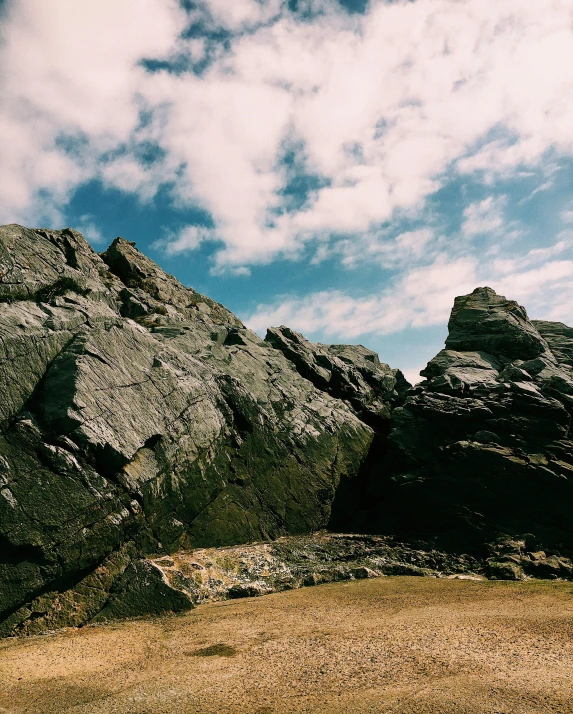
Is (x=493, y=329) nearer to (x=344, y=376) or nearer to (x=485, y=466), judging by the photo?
(x=344, y=376)

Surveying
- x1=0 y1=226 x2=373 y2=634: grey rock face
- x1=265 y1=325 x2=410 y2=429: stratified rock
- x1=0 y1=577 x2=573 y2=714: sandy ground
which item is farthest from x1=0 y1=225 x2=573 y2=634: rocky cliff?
x1=0 y1=577 x2=573 y2=714: sandy ground

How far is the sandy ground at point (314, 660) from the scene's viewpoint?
Result: 16953 mm

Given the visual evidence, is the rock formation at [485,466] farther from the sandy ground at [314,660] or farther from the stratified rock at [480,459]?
the sandy ground at [314,660]

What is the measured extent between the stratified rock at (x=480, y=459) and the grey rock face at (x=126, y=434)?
21.0 ft

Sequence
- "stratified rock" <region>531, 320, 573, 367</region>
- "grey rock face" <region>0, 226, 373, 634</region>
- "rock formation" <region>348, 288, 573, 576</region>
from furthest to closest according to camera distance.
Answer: "stratified rock" <region>531, 320, 573, 367</region> < "rock formation" <region>348, 288, 573, 576</region> < "grey rock face" <region>0, 226, 373, 634</region>

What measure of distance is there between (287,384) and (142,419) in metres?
20.8

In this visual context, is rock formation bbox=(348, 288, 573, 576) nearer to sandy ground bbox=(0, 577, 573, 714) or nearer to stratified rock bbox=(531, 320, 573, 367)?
stratified rock bbox=(531, 320, 573, 367)

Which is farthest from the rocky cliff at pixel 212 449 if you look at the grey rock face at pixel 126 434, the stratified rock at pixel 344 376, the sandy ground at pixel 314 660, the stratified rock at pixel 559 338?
the sandy ground at pixel 314 660

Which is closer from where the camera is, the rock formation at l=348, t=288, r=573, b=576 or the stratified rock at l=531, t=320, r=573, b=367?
the rock formation at l=348, t=288, r=573, b=576

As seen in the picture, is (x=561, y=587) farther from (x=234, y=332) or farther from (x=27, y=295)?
(x=27, y=295)

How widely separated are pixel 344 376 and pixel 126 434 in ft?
118

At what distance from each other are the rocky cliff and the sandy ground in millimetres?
4536

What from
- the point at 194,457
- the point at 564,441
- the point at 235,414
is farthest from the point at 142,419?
the point at 564,441

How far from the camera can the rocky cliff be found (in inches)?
1113
